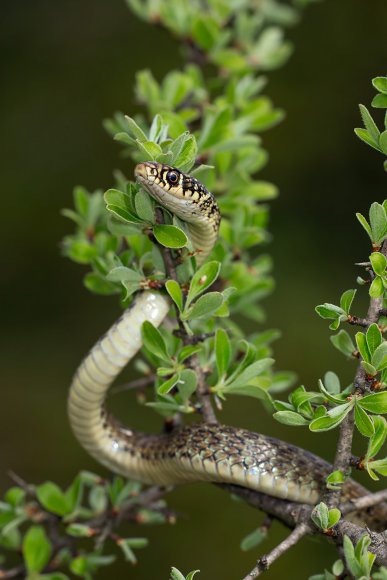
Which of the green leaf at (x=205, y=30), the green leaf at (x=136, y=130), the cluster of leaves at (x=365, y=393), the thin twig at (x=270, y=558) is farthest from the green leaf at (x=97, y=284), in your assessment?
the green leaf at (x=205, y=30)

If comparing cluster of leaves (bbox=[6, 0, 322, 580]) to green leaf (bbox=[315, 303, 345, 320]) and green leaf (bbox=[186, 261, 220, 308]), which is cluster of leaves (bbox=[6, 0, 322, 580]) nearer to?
green leaf (bbox=[186, 261, 220, 308])

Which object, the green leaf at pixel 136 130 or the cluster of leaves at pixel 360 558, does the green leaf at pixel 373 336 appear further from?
the green leaf at pixel 136 130

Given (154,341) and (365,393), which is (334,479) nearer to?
(365,393)

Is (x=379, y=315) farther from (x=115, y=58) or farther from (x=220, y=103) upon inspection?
(x=115, y=58)

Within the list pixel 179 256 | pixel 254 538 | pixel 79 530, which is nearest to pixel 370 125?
pixel 179 256

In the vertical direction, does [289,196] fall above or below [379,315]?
below

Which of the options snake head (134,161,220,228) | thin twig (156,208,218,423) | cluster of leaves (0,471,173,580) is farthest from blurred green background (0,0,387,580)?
snake head (134,161,220,228)

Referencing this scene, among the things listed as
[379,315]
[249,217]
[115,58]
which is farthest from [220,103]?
[115,58]
